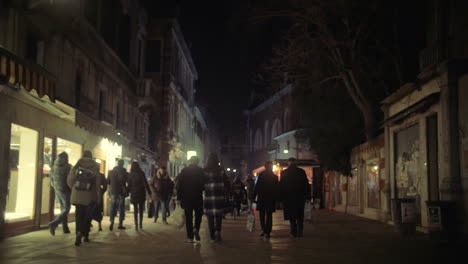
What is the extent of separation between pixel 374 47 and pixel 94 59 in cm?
1076

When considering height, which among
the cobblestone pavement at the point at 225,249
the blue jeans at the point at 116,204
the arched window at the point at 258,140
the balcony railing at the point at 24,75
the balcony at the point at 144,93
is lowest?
the cobblestone pavement at the point at 225,249

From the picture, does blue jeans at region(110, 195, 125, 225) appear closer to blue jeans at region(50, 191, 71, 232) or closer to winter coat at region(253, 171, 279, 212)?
blue jeans at region(50, 191, 71, 232)

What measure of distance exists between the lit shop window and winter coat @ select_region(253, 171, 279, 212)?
576 centimetres

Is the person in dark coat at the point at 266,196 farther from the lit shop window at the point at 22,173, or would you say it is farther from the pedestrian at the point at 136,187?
the lit shop window at the point at 22,173

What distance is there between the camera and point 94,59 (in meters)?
20.7

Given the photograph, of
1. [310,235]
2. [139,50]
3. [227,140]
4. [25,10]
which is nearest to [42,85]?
[25,10]

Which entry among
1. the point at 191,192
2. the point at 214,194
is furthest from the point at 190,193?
the point at 214,194

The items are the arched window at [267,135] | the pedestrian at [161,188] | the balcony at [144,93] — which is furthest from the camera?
the arched window at [267,135]

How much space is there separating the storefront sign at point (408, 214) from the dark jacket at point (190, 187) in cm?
582

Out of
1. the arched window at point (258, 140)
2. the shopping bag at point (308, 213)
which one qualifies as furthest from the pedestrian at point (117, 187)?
the arched window at point (258, 140)

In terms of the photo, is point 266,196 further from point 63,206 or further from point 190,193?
point 63,206

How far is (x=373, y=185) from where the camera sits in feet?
79.8

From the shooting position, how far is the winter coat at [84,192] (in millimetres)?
11023

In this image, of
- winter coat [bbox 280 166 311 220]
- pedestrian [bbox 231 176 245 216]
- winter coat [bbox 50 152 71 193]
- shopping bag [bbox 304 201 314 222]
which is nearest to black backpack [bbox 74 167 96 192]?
winter coat [bbox 50 152 71 193]
